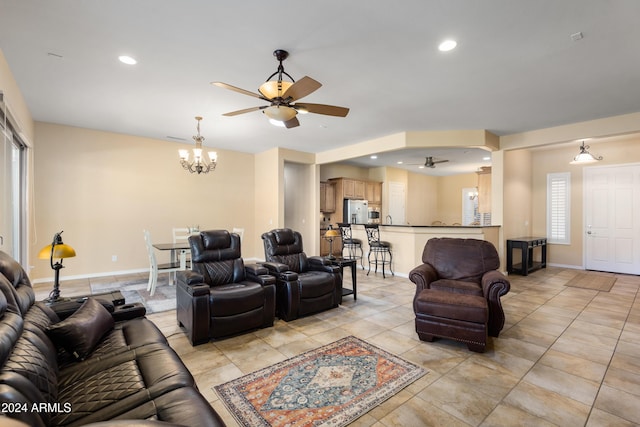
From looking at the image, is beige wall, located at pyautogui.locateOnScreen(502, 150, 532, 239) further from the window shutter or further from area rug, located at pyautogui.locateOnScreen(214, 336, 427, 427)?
area rug, located at pyautogui.locateOnScreen(214, 336, 427, 427)

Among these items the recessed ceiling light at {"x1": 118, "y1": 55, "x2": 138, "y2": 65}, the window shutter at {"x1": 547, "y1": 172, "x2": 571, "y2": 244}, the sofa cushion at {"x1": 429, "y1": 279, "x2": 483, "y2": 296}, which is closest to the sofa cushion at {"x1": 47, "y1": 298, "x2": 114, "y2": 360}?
the recessed ceiling light at {"x1": 118, "y1": 55, "x2": 138, "y2": 65}

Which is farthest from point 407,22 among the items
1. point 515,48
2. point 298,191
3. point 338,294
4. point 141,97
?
point 298,191

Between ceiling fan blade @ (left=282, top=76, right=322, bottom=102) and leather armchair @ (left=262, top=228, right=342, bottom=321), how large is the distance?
2.09 meters

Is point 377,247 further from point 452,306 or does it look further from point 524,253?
point 452,306

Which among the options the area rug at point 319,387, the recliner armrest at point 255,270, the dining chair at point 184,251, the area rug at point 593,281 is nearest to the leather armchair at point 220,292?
the recliner armrest at point 255,270

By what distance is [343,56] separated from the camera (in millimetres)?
3039

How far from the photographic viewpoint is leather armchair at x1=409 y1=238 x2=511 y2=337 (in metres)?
3.14

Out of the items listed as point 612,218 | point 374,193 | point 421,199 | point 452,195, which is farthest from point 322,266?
point 452,195

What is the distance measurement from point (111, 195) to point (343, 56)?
18.4 feet

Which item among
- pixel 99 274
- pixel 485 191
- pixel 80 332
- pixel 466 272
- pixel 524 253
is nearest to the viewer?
pixel 80 332

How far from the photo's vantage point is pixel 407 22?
249 centimetres

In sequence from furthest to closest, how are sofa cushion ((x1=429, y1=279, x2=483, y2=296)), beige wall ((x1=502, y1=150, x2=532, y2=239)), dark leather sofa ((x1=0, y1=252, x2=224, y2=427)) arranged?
beige wall ((x1=502, y1=150, x2=532, y2=239)), sofa cushion ((x1=429, y1=279, x2=483, y2=296)), dark leather sofa ((x1=0, y1=252, x2=224, y2=427))

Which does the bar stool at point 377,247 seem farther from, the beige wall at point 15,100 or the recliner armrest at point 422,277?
the beige wall at point 15,100

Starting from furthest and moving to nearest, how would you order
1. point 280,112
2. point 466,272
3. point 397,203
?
point 397,203 → point 466,272 → point 280,112
